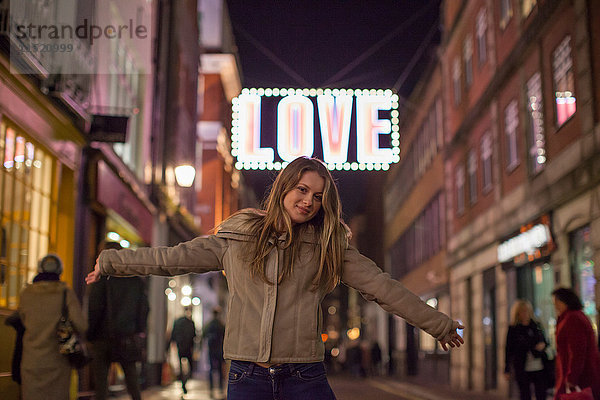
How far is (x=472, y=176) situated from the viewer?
2488cm

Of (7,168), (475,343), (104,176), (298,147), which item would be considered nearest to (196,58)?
(475,343)

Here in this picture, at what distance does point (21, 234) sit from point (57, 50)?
242 cm

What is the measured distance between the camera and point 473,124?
24469mm

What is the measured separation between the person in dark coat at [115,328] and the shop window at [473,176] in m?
17.1

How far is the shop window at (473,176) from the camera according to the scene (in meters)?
24.4

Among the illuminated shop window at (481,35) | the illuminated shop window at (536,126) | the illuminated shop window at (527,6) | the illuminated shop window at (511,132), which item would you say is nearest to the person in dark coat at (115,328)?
the illuminated shop window at (536,126)

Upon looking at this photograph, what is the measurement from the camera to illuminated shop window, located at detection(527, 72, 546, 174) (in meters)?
16.9

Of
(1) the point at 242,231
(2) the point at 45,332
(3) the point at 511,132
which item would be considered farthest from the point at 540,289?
→ (1) the point at 242,231

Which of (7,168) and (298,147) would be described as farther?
(298,147)

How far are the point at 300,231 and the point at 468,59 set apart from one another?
2296 centimetres

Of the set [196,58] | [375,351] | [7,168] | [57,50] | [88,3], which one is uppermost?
[196,58]

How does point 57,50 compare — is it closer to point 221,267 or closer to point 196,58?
point 221,267

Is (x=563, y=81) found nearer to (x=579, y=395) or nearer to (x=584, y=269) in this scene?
(x=584, y=269)

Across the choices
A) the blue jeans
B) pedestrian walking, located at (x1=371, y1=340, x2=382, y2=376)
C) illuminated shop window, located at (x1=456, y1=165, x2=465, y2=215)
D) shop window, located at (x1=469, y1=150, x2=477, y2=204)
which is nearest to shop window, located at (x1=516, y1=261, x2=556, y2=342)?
shop window, located at (x1=469, y1=150, x2=477, y2=204)
